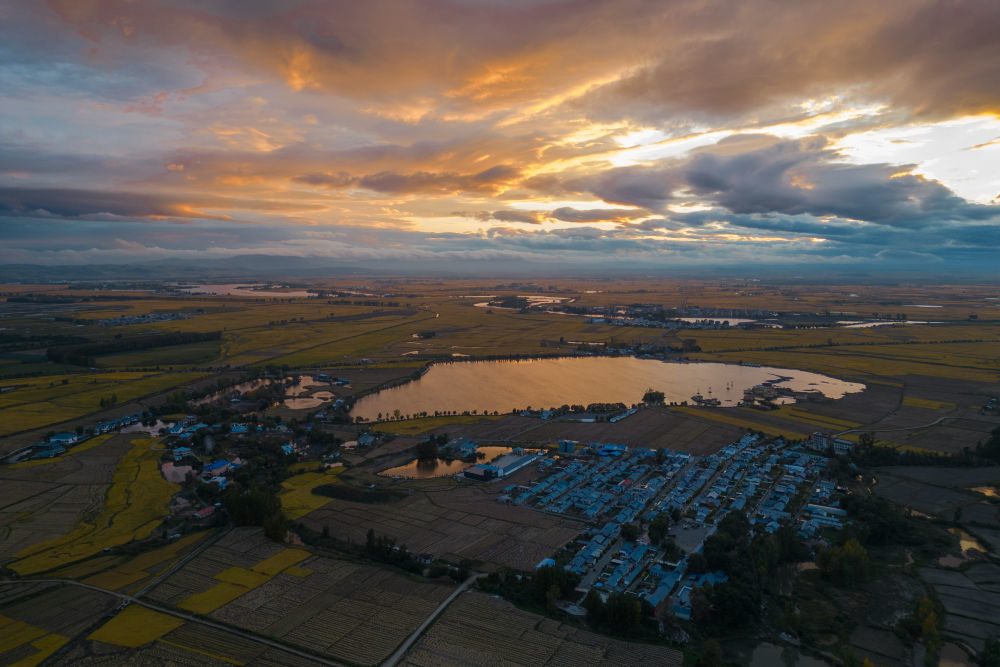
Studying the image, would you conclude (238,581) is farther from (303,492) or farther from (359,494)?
(303,492)

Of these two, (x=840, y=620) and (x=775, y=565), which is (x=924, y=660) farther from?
(x=775, y=565)

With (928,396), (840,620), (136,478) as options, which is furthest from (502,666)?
(928,396)

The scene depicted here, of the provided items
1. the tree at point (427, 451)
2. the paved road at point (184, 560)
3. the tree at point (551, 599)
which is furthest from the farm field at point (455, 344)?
the tree at point (551, 599)

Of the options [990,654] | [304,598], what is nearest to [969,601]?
[990,654]

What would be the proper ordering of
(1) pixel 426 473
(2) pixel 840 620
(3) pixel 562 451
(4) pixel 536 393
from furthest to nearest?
1. (4) pixel 536 393
2. (3) pixel 562 451
3. (1) pixel 426 473
4. (2) pixel 840 620

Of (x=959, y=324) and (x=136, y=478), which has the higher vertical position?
(x=959, y=324)

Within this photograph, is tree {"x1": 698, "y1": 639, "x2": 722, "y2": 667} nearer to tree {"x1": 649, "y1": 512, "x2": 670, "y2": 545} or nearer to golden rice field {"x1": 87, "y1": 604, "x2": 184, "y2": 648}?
tree {"x1": 649, "y1": 512, "x2": 670, "y2": 545}
